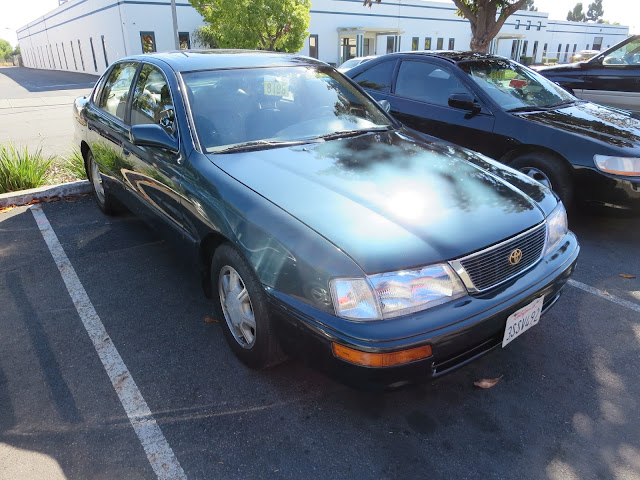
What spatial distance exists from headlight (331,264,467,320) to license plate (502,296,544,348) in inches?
16.8

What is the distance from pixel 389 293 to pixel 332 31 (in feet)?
122

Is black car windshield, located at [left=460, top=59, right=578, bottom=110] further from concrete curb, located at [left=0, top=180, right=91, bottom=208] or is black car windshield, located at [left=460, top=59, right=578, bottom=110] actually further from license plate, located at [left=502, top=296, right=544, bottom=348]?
concrete curb, located at [left=0, top=180, right=91, bottom=208]

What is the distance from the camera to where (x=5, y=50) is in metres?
115

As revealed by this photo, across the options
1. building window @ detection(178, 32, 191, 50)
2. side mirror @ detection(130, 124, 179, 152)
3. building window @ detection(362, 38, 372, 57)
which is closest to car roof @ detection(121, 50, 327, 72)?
side mirror @ detection(130, 124, 179, 152)

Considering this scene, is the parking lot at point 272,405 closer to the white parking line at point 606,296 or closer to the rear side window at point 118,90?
the white parking line at point 606,296

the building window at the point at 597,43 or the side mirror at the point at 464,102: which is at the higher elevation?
the side mirror at the point at 464,102

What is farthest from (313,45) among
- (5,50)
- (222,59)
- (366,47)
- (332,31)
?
(5,50)

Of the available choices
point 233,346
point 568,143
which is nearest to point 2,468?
point 233,346

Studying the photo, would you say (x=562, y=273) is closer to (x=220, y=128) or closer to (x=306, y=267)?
(x=306, y=267)

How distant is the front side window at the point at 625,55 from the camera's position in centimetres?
785

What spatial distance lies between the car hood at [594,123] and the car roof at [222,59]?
2.32 metres

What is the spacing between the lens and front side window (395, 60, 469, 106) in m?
5.04

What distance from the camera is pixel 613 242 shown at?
4.36m

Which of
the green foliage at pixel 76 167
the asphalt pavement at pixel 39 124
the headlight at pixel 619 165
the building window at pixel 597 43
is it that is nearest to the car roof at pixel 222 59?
the headlight at pixel 619 165
